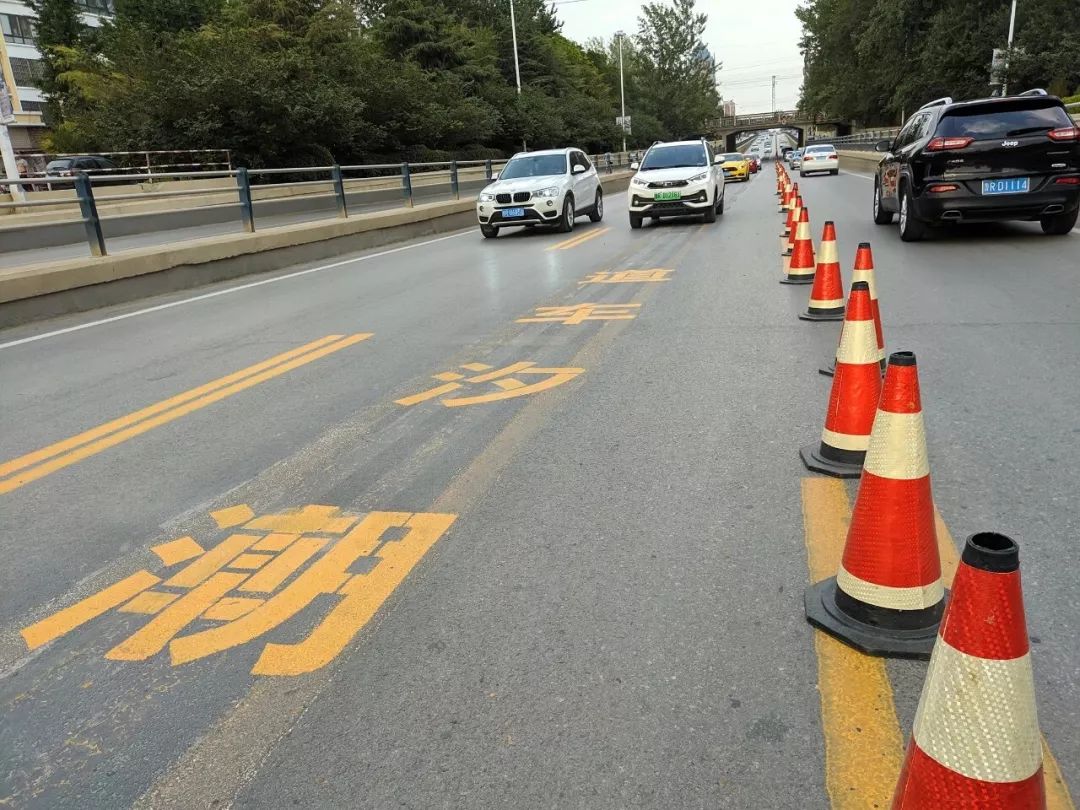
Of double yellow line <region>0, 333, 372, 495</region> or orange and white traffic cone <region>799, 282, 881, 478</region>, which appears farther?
double yellow line <region>0, 333, 372, 495</region>

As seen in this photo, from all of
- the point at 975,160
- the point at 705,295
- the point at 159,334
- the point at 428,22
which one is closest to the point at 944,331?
the point at 705,295

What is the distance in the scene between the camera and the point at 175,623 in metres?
2.83

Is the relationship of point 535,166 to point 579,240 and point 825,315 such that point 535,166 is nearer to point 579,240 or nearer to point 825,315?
point 579,240

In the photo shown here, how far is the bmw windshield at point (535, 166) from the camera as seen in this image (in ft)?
58.8

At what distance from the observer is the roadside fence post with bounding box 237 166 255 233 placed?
44.2ft

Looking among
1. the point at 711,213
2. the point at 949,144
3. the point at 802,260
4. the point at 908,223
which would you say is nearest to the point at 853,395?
the point at 802,260

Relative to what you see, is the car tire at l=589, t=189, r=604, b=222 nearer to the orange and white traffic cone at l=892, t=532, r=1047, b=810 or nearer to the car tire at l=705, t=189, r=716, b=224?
the car tire at l=705, t=189, r=716, b=224

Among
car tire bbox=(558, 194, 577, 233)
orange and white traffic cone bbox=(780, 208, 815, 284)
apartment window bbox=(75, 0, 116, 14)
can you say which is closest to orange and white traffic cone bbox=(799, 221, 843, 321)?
orange and white traffic cone bbox=(780, 208, 815, 284)

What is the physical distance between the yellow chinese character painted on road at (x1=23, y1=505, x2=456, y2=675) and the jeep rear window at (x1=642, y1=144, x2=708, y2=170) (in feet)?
50.9

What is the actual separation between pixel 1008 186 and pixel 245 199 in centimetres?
1104

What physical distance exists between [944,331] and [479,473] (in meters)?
4.26

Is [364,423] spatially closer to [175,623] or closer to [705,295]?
[175,623]

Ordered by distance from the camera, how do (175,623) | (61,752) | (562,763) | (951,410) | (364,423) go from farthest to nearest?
(364,423) < (951,410) < (175,623) < (61,752) < (562,763)

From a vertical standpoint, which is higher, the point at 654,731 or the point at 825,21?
the point at 825,21
